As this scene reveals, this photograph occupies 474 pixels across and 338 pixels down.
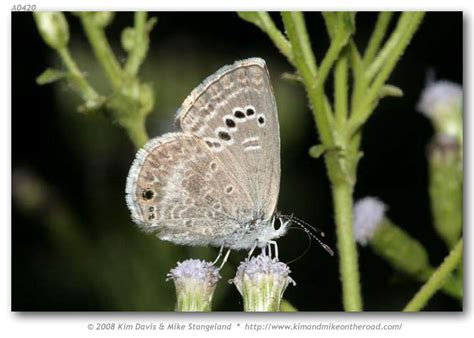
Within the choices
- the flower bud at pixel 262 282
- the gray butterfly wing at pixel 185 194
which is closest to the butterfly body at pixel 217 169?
the gray butterfly wing at pixel 185 194

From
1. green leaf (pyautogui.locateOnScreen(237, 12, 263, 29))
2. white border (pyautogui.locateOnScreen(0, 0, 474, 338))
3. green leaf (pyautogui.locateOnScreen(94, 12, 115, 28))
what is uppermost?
green leaf (pyautogui.locateOnScreen(94, 12, 115, 28))

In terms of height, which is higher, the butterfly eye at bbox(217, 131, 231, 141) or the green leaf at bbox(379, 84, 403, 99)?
the green leaf at bbox(379, 84, 403, 99)

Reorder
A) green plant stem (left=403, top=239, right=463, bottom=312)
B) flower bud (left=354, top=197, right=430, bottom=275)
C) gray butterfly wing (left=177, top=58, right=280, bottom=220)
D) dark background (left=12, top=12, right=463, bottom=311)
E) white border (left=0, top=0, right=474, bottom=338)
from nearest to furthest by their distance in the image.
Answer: green plant stem (left=403, top=239, right=463, bottom=312) → gray butterfly wing (left=177, top=58, right=280, bottom=220) → flower bud (left=354, top=197, right=430, bottom=275) → white border (left=0, top=0, right=474, bottom=338) → dark background (left=12, top=12, right=463, bottom=311)

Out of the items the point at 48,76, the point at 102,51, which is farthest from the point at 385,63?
the point at 48,76

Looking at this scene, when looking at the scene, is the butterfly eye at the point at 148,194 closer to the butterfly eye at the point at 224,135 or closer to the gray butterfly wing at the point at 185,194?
the gray butterfly wing at the point at 185,194

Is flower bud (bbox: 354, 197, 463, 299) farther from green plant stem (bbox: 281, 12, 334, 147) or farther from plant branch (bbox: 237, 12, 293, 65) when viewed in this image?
plant branch (bbox: 237, 12, 293, 65)

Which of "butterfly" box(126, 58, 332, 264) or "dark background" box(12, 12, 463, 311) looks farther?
"dark background" box(12, 12, 463, 311)

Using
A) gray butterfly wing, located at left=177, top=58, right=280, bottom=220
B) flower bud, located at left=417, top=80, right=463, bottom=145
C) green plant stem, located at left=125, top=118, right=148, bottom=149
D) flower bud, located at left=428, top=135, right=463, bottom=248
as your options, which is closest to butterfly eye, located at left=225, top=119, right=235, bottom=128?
gray butterfly wing, located at left=177, top=58, right=280, bottom=220
